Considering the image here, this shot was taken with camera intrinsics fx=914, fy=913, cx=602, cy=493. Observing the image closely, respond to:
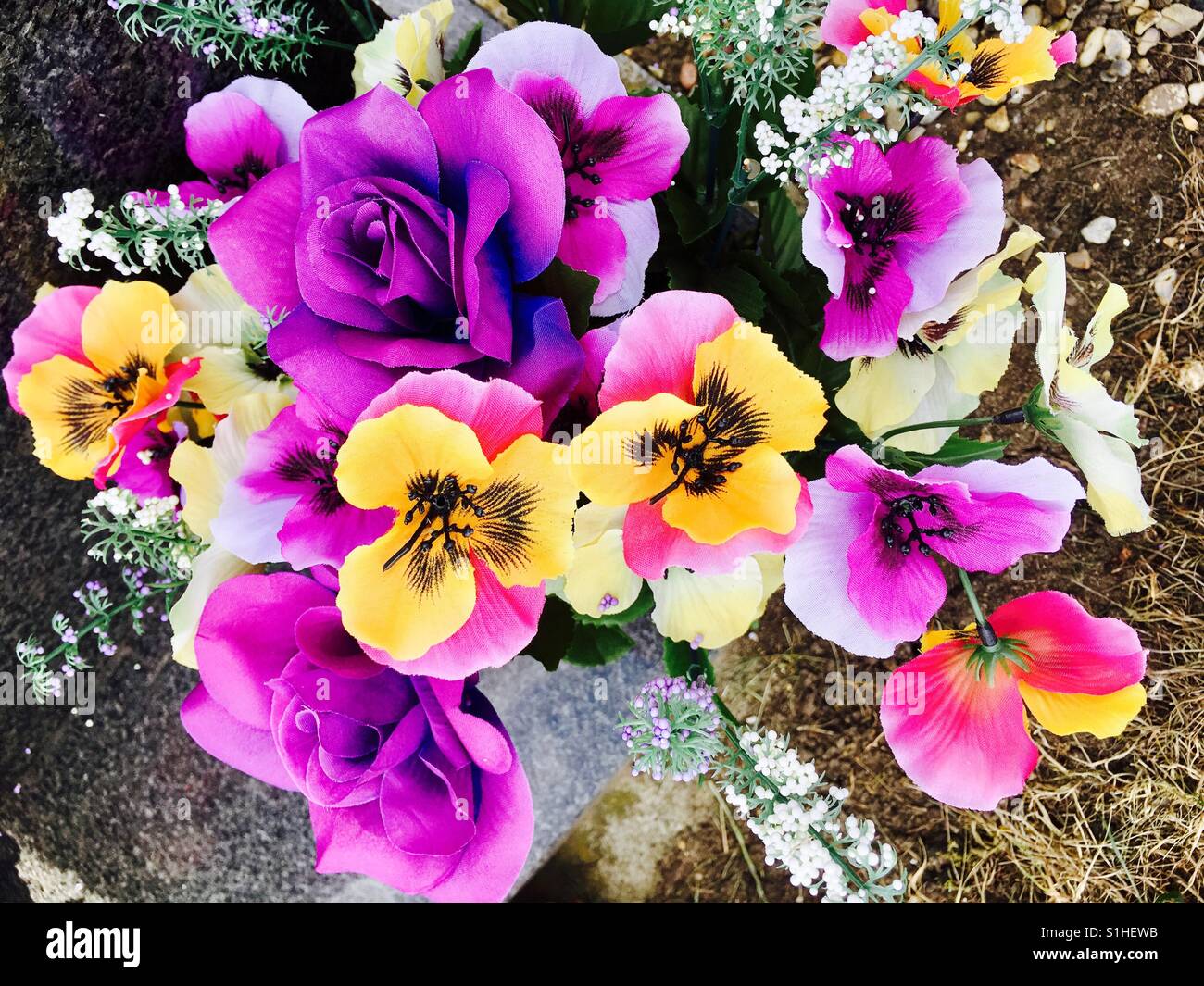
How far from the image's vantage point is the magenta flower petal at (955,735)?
0.54m

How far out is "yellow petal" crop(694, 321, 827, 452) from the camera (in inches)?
17.0

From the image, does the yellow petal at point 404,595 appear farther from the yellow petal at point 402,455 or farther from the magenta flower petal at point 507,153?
the magenta flower petal at point 507,153

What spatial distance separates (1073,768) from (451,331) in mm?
1124

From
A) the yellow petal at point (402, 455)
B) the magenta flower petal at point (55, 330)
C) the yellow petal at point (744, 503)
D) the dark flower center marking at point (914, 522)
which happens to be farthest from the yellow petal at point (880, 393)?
the magenta flower petal at point (55, 330)

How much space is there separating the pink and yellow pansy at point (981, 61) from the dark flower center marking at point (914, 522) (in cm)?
25

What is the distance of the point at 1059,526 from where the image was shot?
51 cm

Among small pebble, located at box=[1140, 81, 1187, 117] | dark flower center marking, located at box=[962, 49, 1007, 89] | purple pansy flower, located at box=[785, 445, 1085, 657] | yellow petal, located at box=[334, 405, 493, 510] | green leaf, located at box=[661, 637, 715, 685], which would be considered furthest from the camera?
small pebble, located at box=[1140, 81, 1187, 117]

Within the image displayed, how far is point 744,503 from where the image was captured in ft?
1.49

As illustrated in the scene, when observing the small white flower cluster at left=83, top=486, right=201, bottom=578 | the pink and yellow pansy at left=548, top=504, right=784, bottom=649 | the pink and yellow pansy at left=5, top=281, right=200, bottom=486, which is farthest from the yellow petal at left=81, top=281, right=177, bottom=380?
the pink and yellow pansy at left=548, top=504, right=784, bottom=649

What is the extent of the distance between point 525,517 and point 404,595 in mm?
69

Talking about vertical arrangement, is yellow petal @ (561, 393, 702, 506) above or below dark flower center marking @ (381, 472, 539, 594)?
above

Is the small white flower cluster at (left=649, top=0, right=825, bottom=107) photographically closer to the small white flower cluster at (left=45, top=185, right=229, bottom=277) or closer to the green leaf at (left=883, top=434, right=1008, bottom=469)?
the green leaf at (left=883, top=434, right=1008, bottom=469)

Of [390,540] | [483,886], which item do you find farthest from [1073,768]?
[390,540]

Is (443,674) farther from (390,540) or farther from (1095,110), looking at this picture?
(1095,110)
